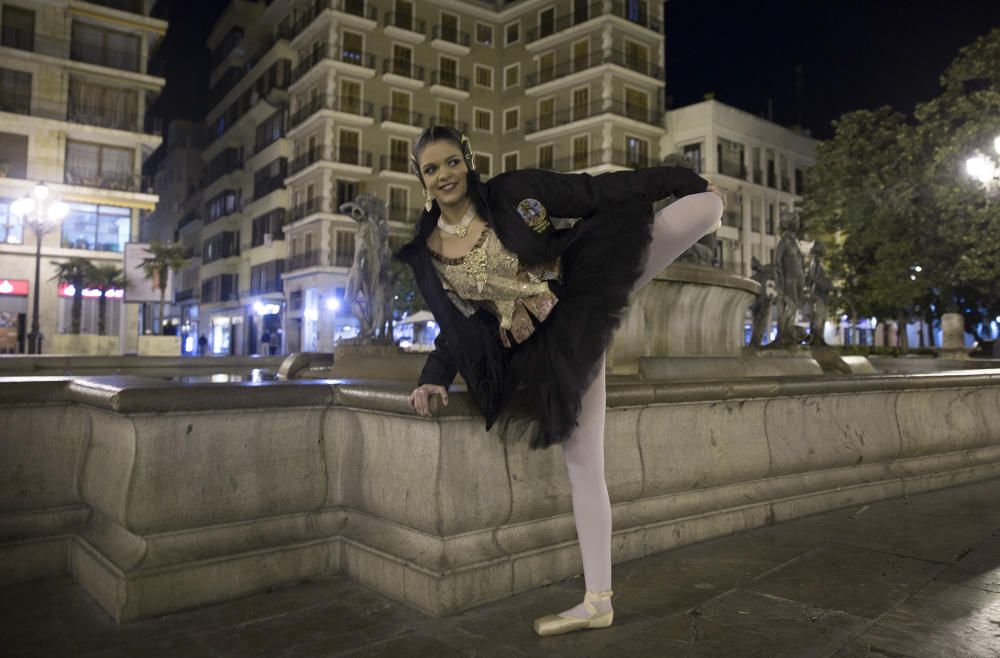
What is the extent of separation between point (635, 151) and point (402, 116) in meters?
13.8

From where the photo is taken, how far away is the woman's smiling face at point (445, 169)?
286 centimetres

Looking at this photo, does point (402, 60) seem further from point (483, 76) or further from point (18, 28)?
point (18, 28)

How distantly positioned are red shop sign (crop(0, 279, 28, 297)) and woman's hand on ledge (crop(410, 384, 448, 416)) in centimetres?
3634

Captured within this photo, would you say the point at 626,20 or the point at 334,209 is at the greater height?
the point at 626,20

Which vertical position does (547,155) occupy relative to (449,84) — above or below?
below

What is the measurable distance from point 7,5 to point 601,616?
136 ft

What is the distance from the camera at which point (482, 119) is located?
153 feet

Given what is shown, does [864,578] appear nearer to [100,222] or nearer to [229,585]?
[229,585]

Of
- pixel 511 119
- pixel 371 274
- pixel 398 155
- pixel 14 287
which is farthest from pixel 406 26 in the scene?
pixel 371 274

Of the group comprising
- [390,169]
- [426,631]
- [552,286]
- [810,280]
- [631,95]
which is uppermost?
[631,95]

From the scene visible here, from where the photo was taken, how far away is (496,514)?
3395mm

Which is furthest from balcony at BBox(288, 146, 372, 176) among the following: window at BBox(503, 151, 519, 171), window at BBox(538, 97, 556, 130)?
window at BBox(538, 97, 556, 130)

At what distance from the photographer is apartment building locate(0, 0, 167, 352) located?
32.9 meters

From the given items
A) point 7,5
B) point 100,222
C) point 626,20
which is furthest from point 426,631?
point 626,20
